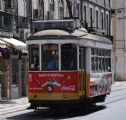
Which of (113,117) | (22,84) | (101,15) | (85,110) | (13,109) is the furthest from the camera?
(101,15)

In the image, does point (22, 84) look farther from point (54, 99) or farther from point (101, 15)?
point (101, 15)

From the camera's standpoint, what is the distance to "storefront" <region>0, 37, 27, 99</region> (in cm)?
3081

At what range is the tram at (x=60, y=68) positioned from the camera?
21.5 m

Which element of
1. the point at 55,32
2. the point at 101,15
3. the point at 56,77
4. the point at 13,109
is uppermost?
the point at 101,15

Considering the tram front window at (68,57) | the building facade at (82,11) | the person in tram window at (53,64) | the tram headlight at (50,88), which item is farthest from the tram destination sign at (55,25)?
the building facade at (82,11)

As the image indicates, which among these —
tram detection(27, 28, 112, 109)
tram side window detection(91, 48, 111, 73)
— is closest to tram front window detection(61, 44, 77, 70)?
tram detection(27, 28, 112, 109)

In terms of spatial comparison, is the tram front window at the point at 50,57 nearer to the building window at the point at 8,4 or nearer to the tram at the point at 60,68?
the tram at the point at 60,68

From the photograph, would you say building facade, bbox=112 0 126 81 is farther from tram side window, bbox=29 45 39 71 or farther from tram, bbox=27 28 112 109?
tram side window, bbox=29 45 39 71

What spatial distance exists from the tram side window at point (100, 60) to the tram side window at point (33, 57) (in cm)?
259

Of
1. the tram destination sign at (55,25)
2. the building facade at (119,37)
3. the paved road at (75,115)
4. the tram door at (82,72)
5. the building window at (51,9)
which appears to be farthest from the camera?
the building facade at (119,37)

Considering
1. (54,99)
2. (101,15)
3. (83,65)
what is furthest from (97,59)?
(101,15)

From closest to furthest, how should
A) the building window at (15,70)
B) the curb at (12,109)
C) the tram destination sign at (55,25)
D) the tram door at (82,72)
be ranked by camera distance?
the tram door at (82,72)
the tram destination sign at (55,25)
the curb at (12,109)
the building window at (15,70)

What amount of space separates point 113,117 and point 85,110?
2.97 metres

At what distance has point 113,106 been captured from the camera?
85.6ft
